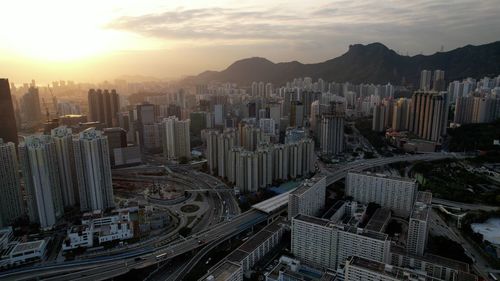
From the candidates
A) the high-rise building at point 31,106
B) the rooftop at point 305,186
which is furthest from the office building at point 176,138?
the high-rise building at point 31,106

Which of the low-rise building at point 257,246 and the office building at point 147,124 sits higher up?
the office building at point 147,124

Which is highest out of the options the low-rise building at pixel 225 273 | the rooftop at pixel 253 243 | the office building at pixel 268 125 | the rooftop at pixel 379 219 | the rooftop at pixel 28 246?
the office building at pixel 268 125

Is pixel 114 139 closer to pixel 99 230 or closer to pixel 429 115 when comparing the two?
pixel 99 230

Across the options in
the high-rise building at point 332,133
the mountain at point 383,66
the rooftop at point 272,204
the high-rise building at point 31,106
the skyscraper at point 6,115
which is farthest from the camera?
the mountain at point 383,66

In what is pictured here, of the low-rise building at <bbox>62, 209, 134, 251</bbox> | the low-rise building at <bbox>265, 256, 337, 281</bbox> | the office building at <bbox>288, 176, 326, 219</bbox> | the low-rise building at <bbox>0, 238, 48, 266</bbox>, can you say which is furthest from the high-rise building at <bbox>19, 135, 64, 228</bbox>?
the office building at <bbox>288, 176, 326, 219</bbox>

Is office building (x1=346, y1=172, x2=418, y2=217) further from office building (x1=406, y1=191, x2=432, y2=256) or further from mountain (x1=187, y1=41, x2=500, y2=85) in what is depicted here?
mountain (x1=187, y1=41, x2=500, y2=85)

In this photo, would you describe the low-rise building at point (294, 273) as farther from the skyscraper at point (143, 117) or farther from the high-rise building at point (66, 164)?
the skyscraper at point (143, 117)

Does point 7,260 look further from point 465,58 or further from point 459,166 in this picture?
point 465,58
